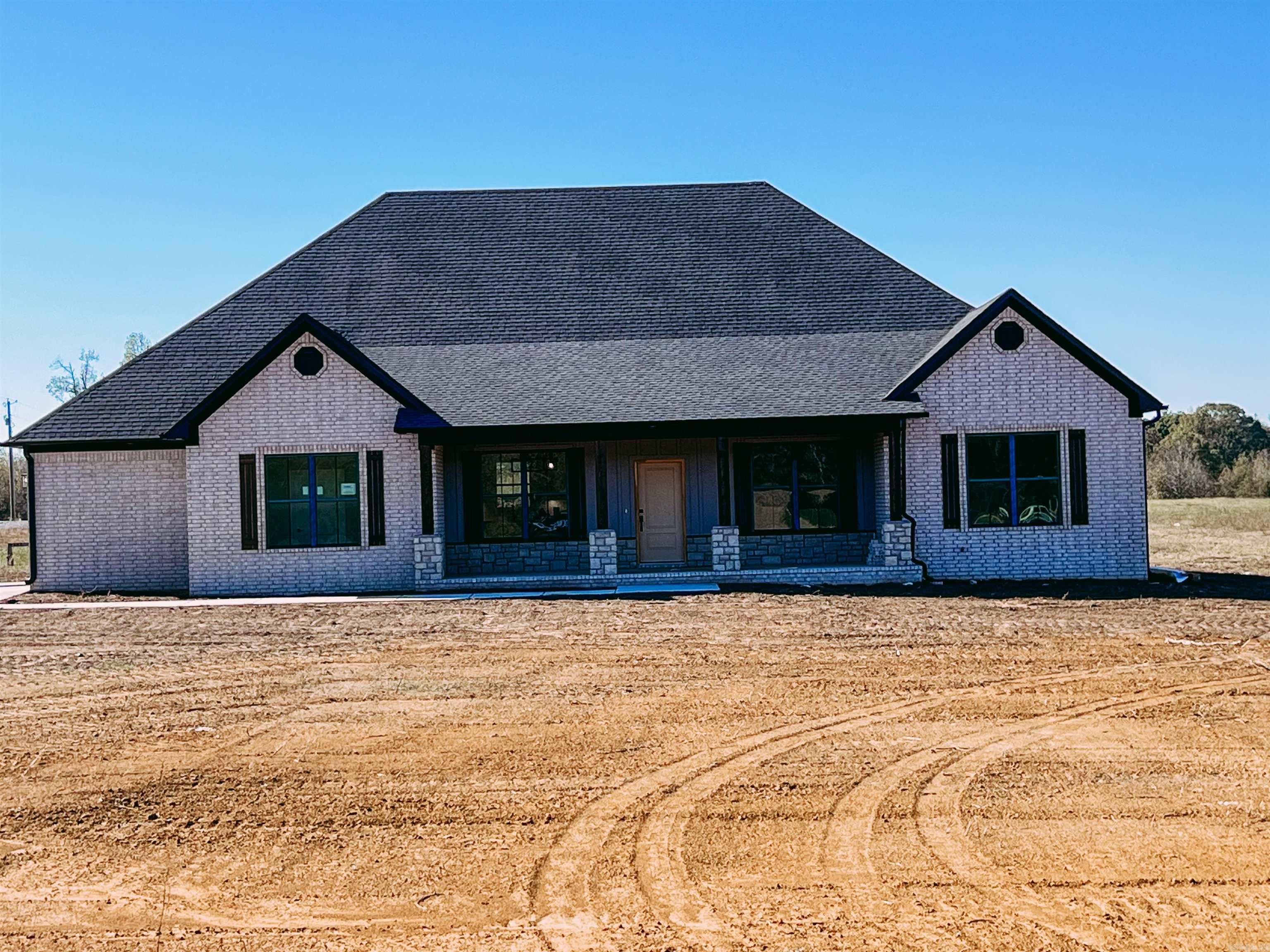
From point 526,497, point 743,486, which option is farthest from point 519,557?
point 743,486

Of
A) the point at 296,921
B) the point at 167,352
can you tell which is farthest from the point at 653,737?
the point at 167,352

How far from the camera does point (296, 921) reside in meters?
4.89

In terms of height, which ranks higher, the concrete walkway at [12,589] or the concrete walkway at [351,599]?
the concrete walkway at [12,589]

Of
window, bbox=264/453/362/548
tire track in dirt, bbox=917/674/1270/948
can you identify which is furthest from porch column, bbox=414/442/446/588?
tire track in dirt, bbox=917/674/1270/948

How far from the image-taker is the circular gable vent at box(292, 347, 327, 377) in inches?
721

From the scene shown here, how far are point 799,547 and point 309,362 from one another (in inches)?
361

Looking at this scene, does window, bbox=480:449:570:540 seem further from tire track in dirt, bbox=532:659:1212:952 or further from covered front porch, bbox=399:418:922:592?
tire track in dirt, bbox=532:659:1212:952

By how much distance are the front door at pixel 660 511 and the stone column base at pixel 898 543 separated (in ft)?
12.3

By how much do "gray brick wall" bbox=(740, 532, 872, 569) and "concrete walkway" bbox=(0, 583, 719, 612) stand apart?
1.86 meters

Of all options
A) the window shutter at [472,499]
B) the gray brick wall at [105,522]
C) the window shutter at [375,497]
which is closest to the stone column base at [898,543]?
the window shutter at [472,499]

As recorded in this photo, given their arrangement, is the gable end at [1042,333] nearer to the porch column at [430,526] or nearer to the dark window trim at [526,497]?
the dark window trim at [526,497]

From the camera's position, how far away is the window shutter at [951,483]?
18.6 metres

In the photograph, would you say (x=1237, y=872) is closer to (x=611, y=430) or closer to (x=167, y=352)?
(x=611, y=430)

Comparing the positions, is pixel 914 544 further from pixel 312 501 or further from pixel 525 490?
pixel 312 501
